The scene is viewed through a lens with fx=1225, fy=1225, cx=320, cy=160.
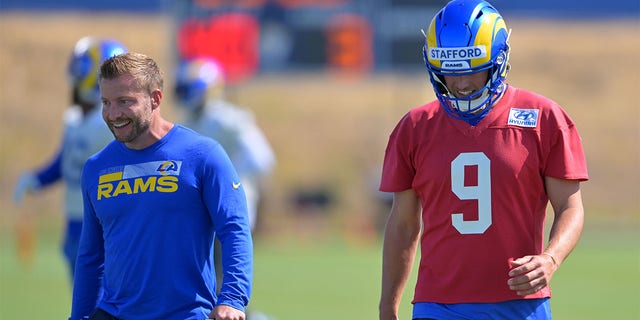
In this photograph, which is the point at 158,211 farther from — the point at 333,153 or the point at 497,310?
the point at 333,153

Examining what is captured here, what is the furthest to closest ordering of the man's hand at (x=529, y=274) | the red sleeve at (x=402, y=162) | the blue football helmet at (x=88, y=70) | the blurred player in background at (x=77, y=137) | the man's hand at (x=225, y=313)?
1. the blue football helmet at (x=88, y=70)
2. the blurred player in background at (x=77, y=137)
3. the red sleeve at (x=402, y=162)
4. the man's hand at (x=225, y=313)
5. the man's hand at (x=529, y=274)

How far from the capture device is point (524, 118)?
17.4 ft

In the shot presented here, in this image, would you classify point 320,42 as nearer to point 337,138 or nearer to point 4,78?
point 337,138

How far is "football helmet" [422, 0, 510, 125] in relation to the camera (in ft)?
16.9

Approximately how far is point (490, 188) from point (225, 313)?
1254mm

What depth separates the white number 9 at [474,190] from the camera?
5.25m

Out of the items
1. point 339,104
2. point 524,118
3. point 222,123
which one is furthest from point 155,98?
point 339,104

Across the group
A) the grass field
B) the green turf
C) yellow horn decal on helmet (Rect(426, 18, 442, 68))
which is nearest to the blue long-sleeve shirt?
yellow horn decal on helmet (Rect(426, 18, 442, 68))

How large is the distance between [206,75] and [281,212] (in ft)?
81.7

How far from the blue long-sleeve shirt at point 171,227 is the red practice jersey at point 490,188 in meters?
0.84

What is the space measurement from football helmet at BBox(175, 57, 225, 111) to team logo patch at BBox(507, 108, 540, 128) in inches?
209

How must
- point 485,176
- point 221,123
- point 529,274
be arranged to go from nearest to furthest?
1. point 529,274
2. point 485,176
3. point 221,123

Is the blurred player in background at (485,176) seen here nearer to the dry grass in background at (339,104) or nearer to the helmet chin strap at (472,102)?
the helmet chin strap at (472,102)

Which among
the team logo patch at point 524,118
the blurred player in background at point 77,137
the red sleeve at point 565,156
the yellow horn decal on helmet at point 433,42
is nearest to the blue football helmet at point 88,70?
the blurred player in background at point 77,137
